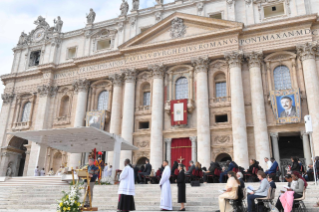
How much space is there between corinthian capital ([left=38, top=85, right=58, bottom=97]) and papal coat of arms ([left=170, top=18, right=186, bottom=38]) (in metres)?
13.9

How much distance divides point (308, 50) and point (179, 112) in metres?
11.0

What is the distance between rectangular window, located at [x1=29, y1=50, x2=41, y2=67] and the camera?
34984 mm

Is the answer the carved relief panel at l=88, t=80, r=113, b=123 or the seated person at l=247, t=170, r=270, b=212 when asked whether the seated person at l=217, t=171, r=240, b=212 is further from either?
the carved relief panel at l=88, t=80, r=113, b=123

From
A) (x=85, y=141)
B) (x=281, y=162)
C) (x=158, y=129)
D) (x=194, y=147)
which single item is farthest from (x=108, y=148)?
(x=281, y=162)

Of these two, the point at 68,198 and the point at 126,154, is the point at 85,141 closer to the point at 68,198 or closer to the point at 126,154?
the point at 126,154

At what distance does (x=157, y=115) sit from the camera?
25047mm

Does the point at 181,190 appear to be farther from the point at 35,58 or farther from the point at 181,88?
the point at 35,58

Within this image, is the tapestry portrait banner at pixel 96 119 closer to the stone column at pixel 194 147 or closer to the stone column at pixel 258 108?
the stone column at pixel 194 147

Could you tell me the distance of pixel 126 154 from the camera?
82.1 ft

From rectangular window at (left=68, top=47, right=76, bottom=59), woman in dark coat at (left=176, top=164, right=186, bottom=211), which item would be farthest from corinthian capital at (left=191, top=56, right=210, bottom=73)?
woman in dark coat at (left=176, top=164, right=186, bottom=211)

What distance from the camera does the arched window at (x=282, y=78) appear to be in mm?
23438

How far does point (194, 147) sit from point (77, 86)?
13.7 m

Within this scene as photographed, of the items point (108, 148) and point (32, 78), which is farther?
point (32, 78)

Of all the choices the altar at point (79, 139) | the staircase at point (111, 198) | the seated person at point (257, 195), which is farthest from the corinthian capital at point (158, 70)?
the seated person at point (257, 195)
